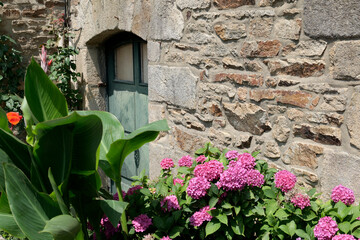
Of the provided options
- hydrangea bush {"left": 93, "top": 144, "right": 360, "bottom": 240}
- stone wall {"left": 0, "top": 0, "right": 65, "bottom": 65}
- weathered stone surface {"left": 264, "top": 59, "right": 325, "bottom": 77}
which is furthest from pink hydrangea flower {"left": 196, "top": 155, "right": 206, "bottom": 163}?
stone wall {"left": 0, "top": 0, "right": 65, "bottom": 65}

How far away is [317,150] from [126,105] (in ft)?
8.82

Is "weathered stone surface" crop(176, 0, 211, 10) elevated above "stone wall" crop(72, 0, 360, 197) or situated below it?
above

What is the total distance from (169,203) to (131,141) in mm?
408

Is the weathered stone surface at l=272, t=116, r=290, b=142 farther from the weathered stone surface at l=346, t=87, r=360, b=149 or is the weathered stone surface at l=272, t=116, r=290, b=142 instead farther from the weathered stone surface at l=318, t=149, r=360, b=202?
the weathered stone surface at l=346, t=87, r=360, b=149

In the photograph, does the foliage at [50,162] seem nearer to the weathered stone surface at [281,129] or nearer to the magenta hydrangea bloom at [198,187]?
the magenta hydrangea bloom at [198,187]

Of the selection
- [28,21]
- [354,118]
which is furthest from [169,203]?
[28,21]

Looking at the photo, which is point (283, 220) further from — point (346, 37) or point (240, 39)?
point (240, 39)

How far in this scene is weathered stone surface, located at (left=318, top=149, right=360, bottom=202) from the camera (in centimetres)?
236

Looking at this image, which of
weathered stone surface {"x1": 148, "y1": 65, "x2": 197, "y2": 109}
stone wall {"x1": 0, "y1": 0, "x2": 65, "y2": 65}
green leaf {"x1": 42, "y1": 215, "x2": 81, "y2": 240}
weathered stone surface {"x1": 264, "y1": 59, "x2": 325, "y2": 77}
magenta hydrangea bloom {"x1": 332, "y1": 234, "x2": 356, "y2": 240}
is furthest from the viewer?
stone wall {"x1": 0, "y1": 0, "x2": 65, "y2": 65}

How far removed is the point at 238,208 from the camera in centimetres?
218

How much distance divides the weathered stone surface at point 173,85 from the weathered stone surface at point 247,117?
38 cm

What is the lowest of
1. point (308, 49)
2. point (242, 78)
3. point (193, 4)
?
point (242, 78)

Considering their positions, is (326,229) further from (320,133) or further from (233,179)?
(320,133)

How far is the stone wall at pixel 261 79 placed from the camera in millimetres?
2387
